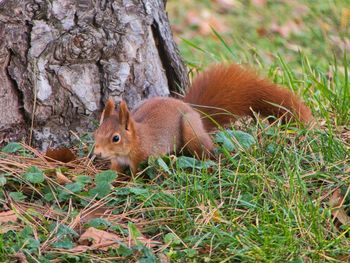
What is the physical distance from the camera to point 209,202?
3.24 metres

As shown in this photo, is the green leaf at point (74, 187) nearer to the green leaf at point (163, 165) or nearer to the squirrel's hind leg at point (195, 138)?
the green leaf at point (163, 165)

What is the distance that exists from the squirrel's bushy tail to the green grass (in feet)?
0.26

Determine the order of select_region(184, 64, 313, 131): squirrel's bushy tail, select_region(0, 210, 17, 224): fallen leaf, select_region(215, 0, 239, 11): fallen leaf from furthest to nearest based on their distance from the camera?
select_region(215, 0, 239, 11): fallen leaf
select_region(184, 64, 313, 131): squirrel's bushy tail
select_region(0, 210, 17, 224): fallen leaf

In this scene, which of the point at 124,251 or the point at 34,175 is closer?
the point at 124,251

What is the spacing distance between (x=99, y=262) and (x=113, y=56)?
4.08 ft

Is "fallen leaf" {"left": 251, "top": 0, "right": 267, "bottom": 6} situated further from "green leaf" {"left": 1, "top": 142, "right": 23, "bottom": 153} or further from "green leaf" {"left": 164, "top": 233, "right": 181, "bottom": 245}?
"green leaf" {"left": 164, "top": 233, "right": 181, "bottom": 245}

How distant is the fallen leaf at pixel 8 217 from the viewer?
313cm

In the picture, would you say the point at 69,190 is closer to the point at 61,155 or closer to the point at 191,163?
the point at 61,155

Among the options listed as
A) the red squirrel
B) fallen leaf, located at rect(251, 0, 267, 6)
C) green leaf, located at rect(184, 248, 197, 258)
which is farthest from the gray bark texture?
fallen leaf, located at rect(251, 0, 267, 6)

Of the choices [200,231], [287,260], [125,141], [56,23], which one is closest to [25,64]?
[56,23]

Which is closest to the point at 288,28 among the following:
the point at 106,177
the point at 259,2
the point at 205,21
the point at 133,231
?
the point at 259,2

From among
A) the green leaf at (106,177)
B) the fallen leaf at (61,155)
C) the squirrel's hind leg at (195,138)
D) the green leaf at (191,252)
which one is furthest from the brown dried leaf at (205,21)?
the green leaf at (191,252)

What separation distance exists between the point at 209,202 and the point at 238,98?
853 mm

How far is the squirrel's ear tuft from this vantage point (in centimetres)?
351
